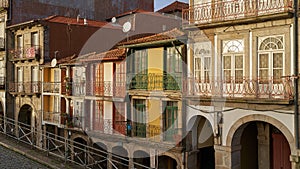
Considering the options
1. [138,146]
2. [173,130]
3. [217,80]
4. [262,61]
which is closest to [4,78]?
[138,146]

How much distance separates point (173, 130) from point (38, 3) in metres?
20.2

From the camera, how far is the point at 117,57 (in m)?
22.1

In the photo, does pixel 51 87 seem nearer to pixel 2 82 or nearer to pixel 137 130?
pixel 2 82

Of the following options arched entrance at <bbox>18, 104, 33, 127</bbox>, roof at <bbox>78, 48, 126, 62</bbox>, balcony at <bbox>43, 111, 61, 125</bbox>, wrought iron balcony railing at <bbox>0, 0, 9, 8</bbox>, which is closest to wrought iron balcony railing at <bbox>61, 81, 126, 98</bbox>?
roof at <bbox>78, 48, 126, 62</bbox>

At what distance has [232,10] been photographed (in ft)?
51.8

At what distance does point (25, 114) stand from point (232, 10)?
23524 millimetres

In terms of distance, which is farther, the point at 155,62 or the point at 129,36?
the point at 129,36

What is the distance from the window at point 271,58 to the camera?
14281 mm

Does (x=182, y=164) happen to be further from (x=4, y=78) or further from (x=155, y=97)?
(x=4, y=78)

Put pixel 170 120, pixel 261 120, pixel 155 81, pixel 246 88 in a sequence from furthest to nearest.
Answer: pixel 155 81 → pixel 170 120 → pixel 246 88 → pixel 261 120

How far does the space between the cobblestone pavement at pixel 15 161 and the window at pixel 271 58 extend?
11.6 metres

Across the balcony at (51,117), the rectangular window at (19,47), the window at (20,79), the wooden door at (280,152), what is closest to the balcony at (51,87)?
the balcony at (51,117)

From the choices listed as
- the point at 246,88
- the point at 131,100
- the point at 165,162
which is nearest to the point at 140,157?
the point at 165,162

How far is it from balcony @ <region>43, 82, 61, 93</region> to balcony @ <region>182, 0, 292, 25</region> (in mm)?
13654
